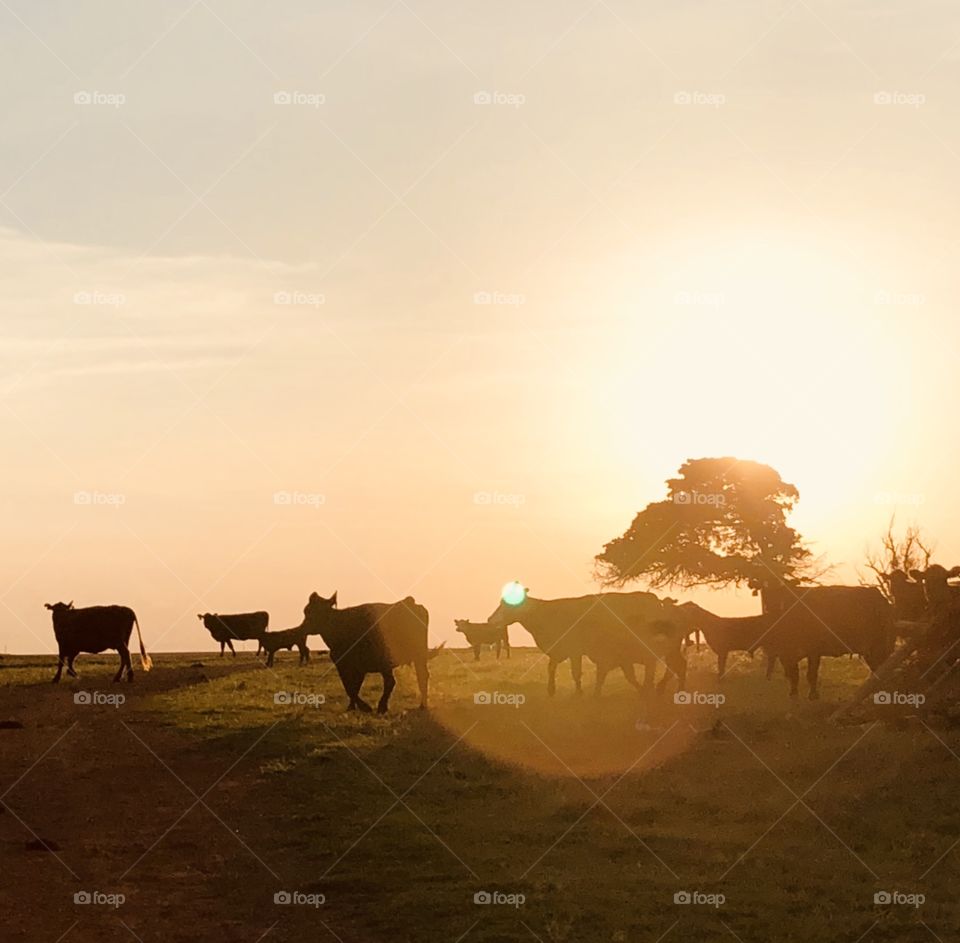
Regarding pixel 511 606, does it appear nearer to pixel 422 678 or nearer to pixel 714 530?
pixel 422 678

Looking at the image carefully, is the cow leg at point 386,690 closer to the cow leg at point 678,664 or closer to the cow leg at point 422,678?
the cow leg at point 422,678

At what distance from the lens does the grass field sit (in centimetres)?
1488

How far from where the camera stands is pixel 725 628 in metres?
36.4

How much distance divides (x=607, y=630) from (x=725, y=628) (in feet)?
15.2

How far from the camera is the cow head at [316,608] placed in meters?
32.0

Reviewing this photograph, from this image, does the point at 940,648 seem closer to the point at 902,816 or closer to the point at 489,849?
the point at 902,816

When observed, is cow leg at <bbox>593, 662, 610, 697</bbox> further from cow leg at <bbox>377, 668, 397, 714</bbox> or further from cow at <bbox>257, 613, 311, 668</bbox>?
cow at <bbox>257, 613, 311, 668</bbox>

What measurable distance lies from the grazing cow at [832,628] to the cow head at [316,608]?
36.5 feet

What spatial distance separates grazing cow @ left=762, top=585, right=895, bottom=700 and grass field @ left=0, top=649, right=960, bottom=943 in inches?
141

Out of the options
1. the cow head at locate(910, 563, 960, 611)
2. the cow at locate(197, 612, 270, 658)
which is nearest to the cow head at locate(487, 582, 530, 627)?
the cow head at locate(910, 563, 960, 611)

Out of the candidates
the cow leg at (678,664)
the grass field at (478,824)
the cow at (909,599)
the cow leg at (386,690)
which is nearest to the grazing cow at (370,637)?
the cow leg at (386,690)

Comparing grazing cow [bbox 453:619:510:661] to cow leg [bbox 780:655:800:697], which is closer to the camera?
cow leg [bbox 780:655:800:697]

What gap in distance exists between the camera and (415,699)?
33.9 meters

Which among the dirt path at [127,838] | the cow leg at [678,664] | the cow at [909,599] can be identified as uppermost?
the cow at [909,599]
